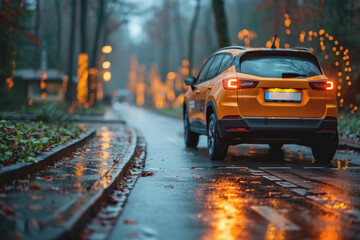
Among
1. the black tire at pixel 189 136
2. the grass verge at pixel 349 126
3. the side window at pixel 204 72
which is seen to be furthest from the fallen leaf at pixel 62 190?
the grass verge at pixel 349 126

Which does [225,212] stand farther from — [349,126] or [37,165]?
[349,126]

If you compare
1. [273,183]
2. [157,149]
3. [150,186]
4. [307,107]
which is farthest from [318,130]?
[157,149]

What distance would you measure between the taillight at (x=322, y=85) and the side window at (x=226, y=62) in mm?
1473

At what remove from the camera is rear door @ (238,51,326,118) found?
9.84 metres

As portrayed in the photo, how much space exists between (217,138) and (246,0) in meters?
56.4

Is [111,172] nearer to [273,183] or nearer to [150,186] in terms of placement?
[150,186]

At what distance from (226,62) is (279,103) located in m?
1.57

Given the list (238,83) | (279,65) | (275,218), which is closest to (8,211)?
(275,218)

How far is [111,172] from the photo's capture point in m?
8.20

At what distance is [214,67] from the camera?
39.0 ft

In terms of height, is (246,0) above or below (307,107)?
above

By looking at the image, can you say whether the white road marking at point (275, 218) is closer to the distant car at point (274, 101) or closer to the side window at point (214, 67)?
the distant car at point (274, 101)

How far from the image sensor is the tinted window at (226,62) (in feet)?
34.9

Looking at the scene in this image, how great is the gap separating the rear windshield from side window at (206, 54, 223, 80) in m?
1.28
